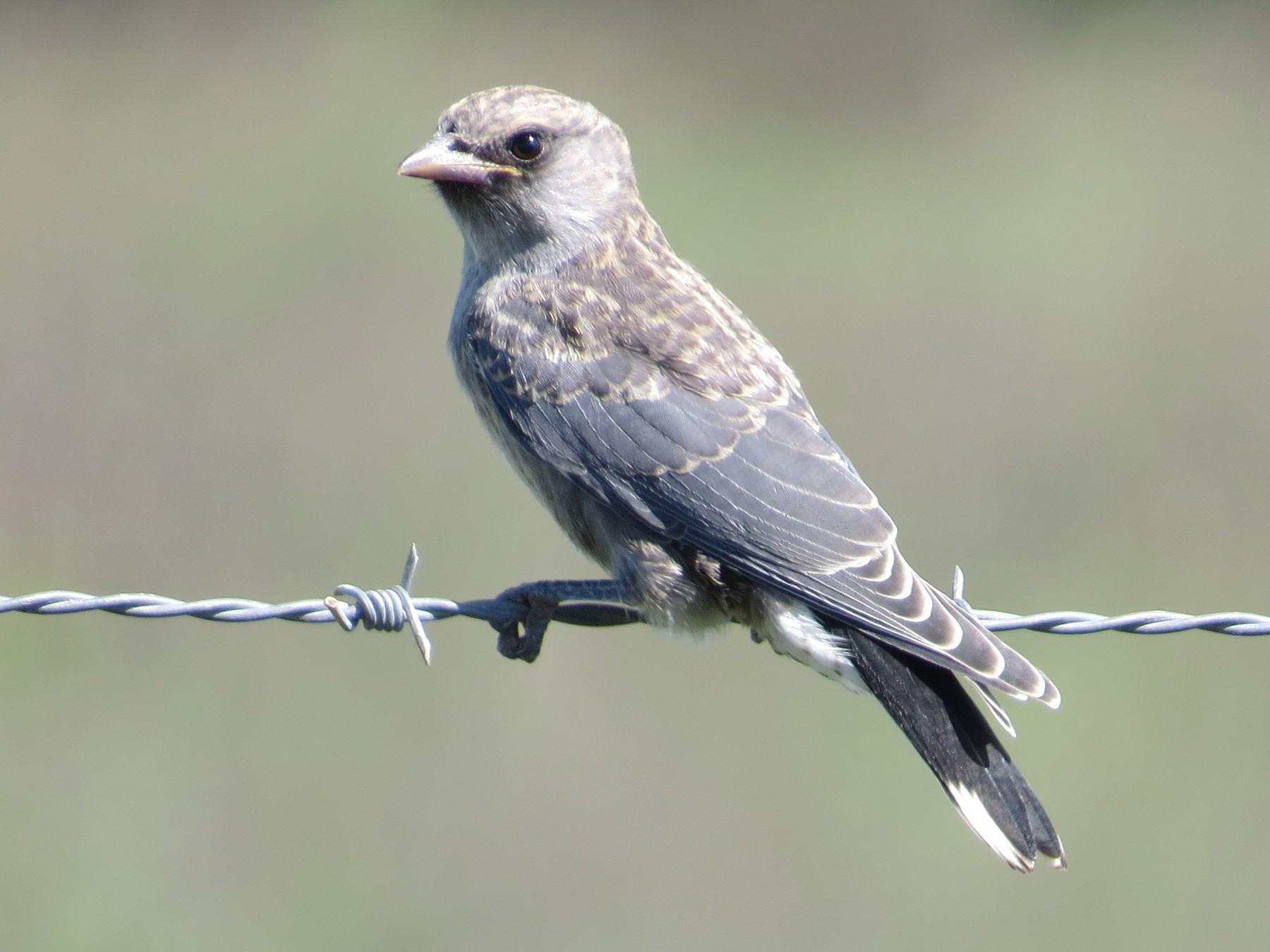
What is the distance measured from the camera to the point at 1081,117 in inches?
405

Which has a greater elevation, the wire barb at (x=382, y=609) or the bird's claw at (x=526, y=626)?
the wire barb at (x=382, y=609)

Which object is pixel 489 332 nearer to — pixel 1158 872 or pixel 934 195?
pixel 1158 872

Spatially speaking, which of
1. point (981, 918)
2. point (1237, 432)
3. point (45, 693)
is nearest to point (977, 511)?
point (1237, 432)

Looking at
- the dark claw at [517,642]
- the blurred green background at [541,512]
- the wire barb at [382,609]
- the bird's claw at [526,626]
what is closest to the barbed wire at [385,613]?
the wire barb at [382,609]

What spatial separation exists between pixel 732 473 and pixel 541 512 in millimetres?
2929

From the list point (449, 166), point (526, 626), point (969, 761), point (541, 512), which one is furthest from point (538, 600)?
point (541, 512)

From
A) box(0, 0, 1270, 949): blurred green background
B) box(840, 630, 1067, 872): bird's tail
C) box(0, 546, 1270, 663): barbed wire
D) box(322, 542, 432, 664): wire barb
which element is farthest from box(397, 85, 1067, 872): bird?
box(0, 0, 1270, 949): blurred green background

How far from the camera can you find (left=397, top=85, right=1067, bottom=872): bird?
12.1 feet

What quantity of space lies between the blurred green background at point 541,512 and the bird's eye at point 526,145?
7.88ft

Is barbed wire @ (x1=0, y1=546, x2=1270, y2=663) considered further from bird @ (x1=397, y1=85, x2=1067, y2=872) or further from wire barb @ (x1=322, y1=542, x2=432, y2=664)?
bird @ (x1=397, y1=85, x2=1067, y2=872)

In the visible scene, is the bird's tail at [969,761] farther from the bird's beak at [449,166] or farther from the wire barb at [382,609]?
the bird's beak at [449,166]

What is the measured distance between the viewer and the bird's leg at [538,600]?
160 inches

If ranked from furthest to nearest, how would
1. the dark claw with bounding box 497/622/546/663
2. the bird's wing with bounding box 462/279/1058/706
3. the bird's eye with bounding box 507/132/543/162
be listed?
the bird's eye with bounding box 507/132/543/162, the dark claw with bounding box 497/622/546/663, the bird's wing with bounding box 462/279/1058/706

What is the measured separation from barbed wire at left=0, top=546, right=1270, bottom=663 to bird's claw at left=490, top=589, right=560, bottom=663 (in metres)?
0.15
